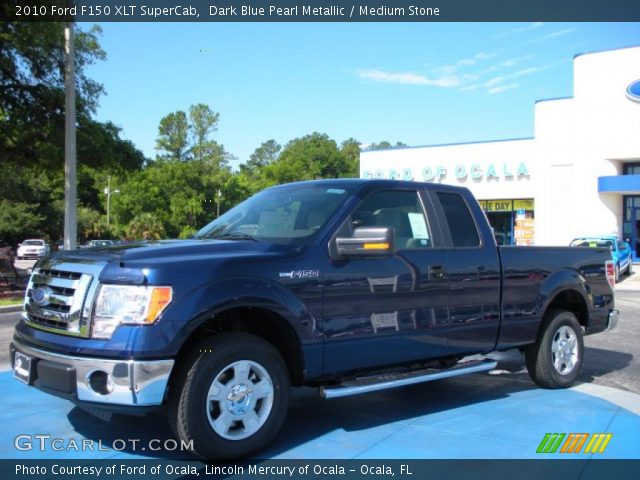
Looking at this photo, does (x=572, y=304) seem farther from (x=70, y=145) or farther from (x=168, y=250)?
(x=70, y=145)

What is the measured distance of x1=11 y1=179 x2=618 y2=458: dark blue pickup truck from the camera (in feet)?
12.7

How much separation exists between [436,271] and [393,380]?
979 millimetres

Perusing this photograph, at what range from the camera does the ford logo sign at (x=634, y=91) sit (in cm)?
3009

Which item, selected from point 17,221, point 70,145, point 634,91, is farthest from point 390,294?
point 17,221

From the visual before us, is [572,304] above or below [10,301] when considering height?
above

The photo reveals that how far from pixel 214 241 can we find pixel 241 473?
1647 millimetres

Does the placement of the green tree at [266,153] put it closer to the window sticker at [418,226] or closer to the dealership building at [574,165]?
the dealership building at [574,165]

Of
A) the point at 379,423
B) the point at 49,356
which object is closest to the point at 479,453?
the point at 379,423

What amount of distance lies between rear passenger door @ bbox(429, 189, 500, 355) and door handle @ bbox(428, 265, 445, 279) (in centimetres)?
8

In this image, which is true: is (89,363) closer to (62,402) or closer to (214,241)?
(214,241)

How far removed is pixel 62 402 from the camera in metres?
5.64

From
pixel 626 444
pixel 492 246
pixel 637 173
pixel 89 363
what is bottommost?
pixel 626 444

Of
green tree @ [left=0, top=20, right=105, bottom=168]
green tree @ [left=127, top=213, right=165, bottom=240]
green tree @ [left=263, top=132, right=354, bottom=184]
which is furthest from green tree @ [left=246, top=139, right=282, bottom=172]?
green tree @ [left=0, top=20, right=105, bottom=168]
